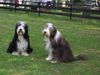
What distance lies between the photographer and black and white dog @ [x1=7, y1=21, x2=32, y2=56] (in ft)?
33.4

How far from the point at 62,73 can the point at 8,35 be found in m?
7.10

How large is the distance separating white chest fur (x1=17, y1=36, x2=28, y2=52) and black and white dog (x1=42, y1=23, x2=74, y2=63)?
817 millimetres

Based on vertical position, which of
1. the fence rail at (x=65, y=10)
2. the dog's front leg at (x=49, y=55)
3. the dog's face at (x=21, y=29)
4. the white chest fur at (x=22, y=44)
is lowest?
the fence rail at (x=65, y=10)

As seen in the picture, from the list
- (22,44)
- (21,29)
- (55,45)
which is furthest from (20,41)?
(55,45)

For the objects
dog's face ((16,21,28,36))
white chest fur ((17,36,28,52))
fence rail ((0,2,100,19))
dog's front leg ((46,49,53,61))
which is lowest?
fence rail ((0,2,100,19))

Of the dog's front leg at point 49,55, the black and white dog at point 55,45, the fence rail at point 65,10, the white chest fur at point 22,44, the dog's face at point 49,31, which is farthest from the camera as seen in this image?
the fence rail at point 65,10

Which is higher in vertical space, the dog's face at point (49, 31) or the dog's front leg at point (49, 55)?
the dog's face at point (49, 31)

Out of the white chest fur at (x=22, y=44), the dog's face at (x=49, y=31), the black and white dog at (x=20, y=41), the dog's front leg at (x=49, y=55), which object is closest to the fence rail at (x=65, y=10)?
the black and white dog at (x=20, y=41)

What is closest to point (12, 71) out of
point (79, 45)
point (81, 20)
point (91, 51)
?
point (91, 51)

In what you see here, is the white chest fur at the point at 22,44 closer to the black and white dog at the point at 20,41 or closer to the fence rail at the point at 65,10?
the black and white dog at the point at 20,41

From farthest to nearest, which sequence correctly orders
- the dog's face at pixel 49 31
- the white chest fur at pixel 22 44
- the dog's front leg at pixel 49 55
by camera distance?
1. the white chest fur at pixel 22 44
2. the dog's front leg at pixel 49 55
3. the dog's face at pixel 49 31

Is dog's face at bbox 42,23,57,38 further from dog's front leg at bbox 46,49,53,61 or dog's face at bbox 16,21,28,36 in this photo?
dog's face at bbox 16,21,28,36

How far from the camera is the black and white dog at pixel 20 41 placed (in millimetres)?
10188

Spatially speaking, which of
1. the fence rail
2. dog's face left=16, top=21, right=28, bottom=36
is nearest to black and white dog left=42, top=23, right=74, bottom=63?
dog's face left=16, top=21, right=28, bottom=36
